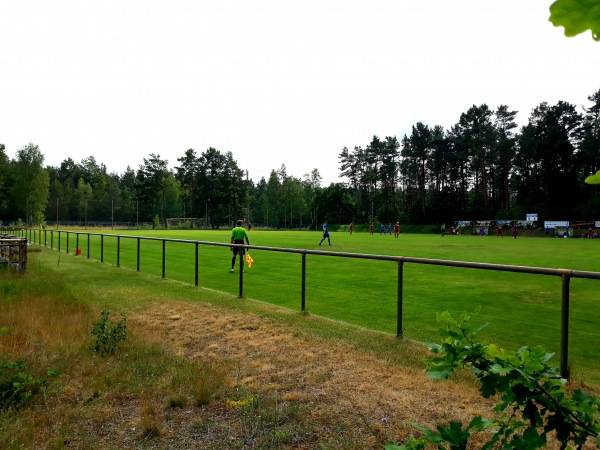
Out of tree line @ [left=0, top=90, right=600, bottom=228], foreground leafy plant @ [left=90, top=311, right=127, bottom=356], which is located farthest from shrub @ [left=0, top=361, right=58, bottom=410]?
tree line @ [left=0, top=90, right=600, bottom=228]

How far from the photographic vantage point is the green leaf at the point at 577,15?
819 mm

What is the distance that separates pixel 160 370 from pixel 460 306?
604 centimetres

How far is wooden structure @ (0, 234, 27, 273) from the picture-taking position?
500 inches

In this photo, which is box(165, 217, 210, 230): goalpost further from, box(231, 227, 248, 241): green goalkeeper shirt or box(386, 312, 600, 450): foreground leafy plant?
box(386, 312, 600, 450): foreground leafy plant

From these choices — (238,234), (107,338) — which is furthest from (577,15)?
(238,234)

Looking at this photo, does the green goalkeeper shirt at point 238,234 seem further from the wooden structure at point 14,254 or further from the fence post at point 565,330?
the fence post at point 565,330

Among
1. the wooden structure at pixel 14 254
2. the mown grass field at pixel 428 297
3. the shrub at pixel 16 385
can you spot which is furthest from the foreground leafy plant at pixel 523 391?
the wooden structure at pixel 14 254

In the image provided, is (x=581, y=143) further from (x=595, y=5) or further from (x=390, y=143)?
(x=595, y=5)

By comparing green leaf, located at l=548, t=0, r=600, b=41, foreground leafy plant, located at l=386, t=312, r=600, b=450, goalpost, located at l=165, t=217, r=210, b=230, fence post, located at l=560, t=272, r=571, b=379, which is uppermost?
green leaf, located at l=548, t=0, r=600, b=41

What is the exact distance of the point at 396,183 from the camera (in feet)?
330

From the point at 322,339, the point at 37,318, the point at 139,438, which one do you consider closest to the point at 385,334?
the point at 322,339

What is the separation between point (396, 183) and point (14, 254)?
9254cm

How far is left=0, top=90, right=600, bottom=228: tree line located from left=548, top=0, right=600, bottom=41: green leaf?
68668 millimetres

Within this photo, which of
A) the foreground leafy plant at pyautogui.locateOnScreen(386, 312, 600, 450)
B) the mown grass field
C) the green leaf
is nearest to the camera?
the green leaf
